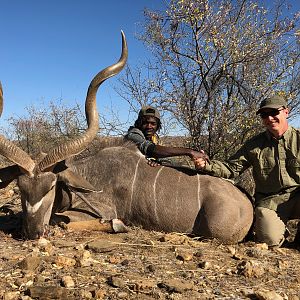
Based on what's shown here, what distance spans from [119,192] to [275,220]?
54.1 inches

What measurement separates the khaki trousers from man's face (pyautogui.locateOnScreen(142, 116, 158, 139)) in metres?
1.45

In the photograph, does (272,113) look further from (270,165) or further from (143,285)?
(143,285)

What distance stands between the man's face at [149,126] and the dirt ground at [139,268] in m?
1.34

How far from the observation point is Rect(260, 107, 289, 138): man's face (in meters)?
3.63

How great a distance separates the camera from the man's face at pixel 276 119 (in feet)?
11.9

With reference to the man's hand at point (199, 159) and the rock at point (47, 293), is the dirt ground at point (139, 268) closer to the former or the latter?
the rock at point (47, 293)

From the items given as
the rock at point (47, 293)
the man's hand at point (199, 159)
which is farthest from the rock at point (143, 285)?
the man's hand at point (199, 159)

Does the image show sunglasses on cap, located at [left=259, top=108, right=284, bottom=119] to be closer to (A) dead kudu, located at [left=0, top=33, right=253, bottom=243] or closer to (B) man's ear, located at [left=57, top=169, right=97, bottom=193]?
(A) dead kudu, located at [left=0, top=33, right=253, bottom=243]

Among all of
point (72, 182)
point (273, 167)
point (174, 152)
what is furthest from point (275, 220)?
point (72, 182)

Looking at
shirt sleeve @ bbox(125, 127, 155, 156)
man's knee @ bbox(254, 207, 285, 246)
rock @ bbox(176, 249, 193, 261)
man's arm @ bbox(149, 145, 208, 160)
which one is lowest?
rock @ bbox(176, 249, 193, 261)

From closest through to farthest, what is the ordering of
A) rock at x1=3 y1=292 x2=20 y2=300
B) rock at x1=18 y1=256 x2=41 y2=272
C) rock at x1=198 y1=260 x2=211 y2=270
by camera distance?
1. rock at x1=3 y1=292 x2=20 y2=300
2. rock at x1=18 y1=256 x2=41 y2=272
3. rock at x1=198 y1=260 x2=211 y2=270

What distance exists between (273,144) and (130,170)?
131cm

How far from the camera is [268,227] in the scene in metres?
3.50

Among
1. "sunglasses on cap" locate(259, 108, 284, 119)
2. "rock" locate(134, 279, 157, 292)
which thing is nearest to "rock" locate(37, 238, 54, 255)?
"rock" locate(134, 279, 157, 292)
